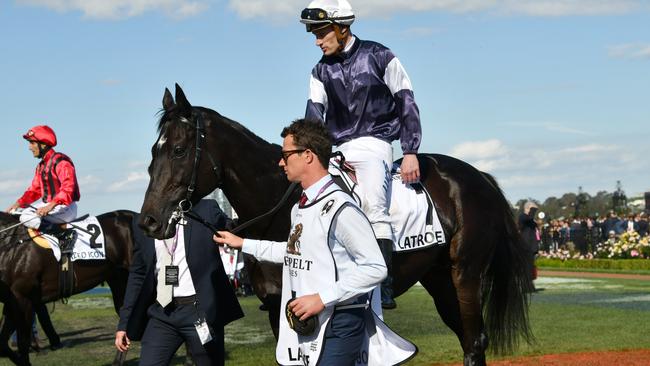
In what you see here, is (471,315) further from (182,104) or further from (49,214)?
(49,214)

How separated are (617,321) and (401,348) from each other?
10.1 m

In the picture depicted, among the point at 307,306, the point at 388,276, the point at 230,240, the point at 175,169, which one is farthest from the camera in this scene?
the point at 388,276

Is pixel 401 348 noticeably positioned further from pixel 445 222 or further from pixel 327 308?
pixel 445 222

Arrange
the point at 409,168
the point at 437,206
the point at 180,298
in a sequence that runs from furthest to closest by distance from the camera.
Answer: the point at 437,206 → the point at 409,168 → the point at 180,298

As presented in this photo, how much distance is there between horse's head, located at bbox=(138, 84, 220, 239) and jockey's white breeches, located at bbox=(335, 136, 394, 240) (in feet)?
2.87

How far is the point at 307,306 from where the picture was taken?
3824 mm

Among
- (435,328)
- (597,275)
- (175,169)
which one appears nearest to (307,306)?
(175,169)

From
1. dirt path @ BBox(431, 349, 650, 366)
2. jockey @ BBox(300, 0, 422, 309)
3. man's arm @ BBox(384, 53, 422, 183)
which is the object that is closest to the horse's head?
jockey @ BBox(300, 0, 422, 309)

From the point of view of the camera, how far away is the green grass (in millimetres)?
10773

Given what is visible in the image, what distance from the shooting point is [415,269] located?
630 cm

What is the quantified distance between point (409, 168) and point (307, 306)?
7.97 feet

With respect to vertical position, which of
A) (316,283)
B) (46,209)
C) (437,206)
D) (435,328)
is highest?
(46,209)

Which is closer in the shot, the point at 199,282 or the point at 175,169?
the point at 175,169

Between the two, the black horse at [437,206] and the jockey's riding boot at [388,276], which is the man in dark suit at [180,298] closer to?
the black horse at [437,206]
